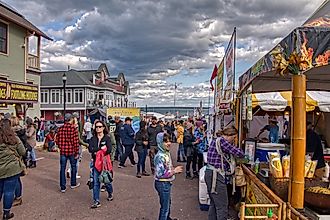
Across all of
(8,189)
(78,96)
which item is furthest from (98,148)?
(78,96)

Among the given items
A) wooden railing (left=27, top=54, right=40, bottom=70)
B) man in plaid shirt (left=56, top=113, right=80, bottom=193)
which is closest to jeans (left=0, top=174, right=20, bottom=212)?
man in plaid shirt (left=56, top=113, right=80, bottom=193)

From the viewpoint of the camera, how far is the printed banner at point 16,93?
43.1 ft

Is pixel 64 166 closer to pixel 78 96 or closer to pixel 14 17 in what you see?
pixel 14 17

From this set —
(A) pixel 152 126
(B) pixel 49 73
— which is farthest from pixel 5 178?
(B) pixel 49 73

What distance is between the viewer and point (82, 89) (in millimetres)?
54562

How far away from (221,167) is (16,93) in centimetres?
1108

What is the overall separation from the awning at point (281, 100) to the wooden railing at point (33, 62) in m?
19.6

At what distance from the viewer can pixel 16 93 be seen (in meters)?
14.3

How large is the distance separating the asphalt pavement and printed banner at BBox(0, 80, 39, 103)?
11.3 feet

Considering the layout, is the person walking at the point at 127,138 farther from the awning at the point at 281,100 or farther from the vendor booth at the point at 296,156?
the vendor booth at the point at 296,156

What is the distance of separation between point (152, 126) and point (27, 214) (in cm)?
638

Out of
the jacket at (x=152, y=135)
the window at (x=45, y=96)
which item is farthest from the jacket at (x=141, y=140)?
the window at (x=45, y=96)

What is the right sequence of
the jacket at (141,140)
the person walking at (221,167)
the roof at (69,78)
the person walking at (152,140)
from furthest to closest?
the roof at (69,78) < the person walking at (152,140) < the jacket at (141,140) < the person walking at (221,167)

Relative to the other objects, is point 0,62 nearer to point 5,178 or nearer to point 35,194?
point 35,194
